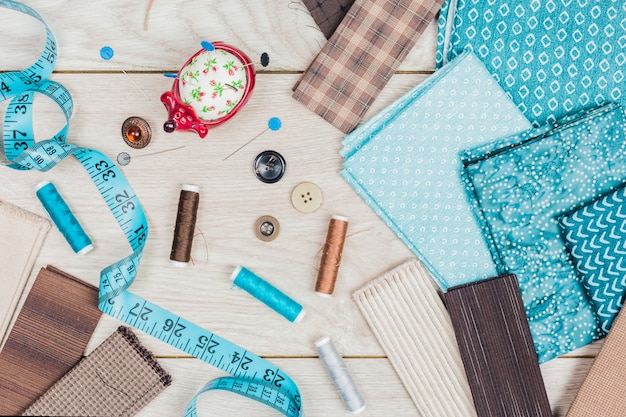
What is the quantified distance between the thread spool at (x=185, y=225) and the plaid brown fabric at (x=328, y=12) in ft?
1.86

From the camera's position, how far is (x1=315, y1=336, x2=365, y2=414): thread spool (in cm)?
149

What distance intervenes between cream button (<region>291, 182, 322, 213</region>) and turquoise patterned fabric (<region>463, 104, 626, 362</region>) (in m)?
0.42

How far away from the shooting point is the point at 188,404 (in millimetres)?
1549

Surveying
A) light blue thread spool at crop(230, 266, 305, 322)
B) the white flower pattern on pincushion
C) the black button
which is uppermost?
the white flower pattern on pincushion

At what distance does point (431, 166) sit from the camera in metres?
1.49

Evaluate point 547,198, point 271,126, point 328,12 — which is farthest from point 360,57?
point 547,198

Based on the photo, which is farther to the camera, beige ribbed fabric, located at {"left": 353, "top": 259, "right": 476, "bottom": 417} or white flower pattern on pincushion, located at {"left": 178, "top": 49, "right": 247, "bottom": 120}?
beige ribbed fabric, located at {"left": 353, "top": 259, "right": 476, "bottom": 417}

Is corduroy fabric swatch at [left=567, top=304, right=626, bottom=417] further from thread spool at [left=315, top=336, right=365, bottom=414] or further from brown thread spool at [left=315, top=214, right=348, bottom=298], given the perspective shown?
brown thread spool at [left=315, top=214, right=348, bottom=298]

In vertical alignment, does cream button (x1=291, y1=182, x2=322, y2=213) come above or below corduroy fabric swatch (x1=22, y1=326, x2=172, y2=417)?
above

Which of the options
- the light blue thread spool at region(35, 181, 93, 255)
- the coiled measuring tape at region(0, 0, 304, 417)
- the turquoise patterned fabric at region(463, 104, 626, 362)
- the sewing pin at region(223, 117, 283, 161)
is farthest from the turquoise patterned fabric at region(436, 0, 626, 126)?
the light blue thread spool at region(35, 181, 93, 255)

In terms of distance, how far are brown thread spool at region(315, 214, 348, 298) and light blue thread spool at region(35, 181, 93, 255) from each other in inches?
25.9

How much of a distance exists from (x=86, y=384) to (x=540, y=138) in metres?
1.44

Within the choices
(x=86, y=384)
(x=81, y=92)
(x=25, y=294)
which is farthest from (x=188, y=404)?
(x=81, y=92)

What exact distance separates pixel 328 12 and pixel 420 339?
94 cm
